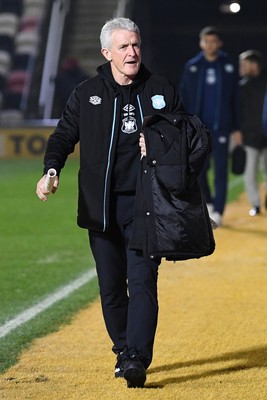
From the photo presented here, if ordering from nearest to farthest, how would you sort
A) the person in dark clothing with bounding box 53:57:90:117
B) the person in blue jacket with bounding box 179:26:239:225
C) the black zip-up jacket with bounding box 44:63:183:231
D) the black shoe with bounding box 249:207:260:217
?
the black zip-up jacket with bounding box 44:63:183:231 < the person in blue jacket with bounding box 179:26:239:225 < the black shoe with bounding box 249:207:260:217 < the person in dark clothing with bounding box 53:57:90:117

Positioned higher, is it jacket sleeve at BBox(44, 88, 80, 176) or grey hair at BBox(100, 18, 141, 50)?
grey hair at BBox(100, 18, 141, 50)

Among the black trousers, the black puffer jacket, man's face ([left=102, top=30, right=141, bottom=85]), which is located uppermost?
man's face ([left=102, top=30, right=141, bottom=85])

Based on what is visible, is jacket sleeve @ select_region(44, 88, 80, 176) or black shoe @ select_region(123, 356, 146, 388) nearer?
black shoe @ select_region(123, 356, 146, 388)

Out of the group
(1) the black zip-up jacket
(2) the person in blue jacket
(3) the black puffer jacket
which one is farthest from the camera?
(2) the person in blue jacket

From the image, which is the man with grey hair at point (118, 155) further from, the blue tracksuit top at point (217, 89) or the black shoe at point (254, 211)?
the black shoe at point (254, 211)

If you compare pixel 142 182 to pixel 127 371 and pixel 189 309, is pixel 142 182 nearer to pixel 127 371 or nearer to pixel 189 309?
pixel 127 371

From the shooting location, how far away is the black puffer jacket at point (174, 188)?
5.66m

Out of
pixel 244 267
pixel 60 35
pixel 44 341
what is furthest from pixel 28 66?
pixel 44 341

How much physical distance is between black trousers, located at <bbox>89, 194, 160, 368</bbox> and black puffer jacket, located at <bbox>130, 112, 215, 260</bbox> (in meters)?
0.20

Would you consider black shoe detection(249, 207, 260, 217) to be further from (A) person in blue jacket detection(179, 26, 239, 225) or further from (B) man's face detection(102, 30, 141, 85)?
(B) man's face detection(102, 30, 141, 85)

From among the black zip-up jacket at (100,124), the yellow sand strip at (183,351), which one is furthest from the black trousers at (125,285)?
the yellow sand strip at (183,351)

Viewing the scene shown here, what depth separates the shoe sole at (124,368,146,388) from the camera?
5715 mm

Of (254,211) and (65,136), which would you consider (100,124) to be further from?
(254,211)

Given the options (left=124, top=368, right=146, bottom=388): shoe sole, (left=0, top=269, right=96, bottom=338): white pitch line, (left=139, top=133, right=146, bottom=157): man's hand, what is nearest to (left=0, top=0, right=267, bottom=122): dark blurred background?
(left=0, top=269, right=96, bottom=338): white pitch line
